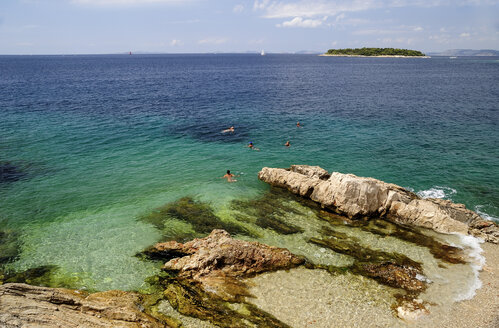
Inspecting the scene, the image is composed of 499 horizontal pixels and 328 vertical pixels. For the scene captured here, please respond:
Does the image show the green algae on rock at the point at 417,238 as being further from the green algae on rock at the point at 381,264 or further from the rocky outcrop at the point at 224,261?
the rocky outcrop at the point at 224,261

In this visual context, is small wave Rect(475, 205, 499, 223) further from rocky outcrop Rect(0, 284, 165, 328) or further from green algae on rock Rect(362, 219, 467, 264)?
rocky outcrop Rect(0, 284, 165, 328)

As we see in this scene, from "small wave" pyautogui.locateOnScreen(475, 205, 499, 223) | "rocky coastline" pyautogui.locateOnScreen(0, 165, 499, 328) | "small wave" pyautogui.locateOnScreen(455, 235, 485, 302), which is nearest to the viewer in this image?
"rocky coastline" pyautogui.locateOnScreen(0, 165, 499, 328)

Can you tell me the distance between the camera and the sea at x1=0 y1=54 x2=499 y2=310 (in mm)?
21516

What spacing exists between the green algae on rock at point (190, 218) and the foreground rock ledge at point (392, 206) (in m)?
8.35

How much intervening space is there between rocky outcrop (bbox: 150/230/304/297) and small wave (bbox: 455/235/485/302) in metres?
9.34

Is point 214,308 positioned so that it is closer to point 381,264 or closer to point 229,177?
point 381,264

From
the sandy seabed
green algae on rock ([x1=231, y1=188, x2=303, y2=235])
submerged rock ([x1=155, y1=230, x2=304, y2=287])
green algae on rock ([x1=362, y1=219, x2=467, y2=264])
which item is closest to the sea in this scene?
green algae on rock ([x1=231, y1=188, x2=303, y2=235])

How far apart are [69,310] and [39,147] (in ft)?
116

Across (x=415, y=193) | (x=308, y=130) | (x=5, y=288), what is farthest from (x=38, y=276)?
(x=308, y=130)

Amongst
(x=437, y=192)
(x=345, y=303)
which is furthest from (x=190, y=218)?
(x=437, y=192)

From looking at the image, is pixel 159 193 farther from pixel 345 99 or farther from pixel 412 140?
pixel 345 99

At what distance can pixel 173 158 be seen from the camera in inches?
1494

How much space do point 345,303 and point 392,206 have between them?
11.9 meters

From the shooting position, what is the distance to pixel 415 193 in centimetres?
2952
